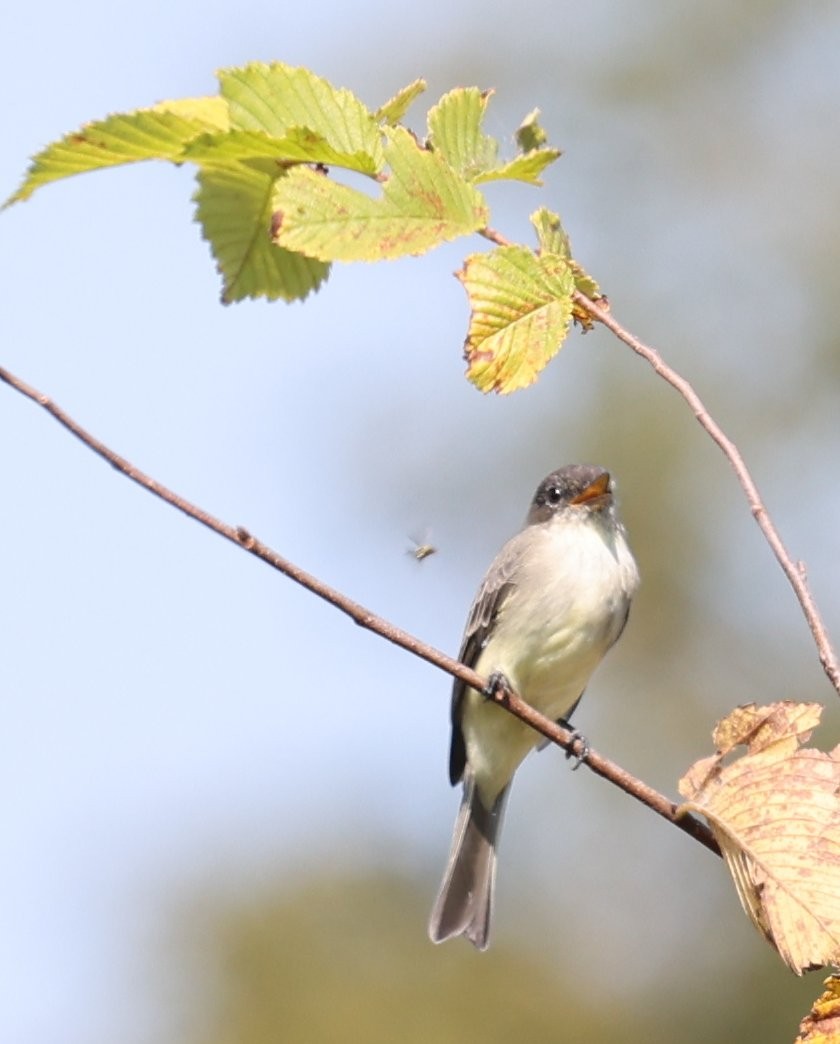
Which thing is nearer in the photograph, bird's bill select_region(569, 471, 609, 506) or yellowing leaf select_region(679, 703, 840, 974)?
yellowing leaf select_region(679, 703, 840, 974)

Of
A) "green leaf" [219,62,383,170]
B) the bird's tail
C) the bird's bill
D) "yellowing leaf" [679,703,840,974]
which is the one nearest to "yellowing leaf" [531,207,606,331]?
"green leaf" [219,62,383,170]

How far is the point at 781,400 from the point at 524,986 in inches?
318

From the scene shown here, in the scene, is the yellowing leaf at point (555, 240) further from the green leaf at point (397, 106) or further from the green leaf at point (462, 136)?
the green leaf at point (397, 106)

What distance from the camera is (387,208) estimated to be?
1.92 metres

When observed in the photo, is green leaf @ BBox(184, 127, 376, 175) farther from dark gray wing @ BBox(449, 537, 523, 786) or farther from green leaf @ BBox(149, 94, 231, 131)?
dark gray wing @ BBox(449, 537, 523, 786)

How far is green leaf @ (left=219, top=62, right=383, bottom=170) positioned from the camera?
6.03 feet

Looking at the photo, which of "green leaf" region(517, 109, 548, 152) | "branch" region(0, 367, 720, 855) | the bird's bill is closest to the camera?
"branch" region(0, 367, 720, 855)

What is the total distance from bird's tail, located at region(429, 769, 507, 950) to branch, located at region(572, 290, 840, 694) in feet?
9.00

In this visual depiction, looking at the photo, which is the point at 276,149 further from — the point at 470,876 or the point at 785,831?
the point at 470,876

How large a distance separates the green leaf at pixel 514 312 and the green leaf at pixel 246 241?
11.3 inches

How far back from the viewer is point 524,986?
1231 centimetres

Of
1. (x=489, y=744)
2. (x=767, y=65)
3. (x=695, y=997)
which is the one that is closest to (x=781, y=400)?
(x=767, y=65)

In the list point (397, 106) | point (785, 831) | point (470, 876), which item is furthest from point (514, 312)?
point (470, 876)

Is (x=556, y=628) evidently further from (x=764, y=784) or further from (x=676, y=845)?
(x=676, y=845)
